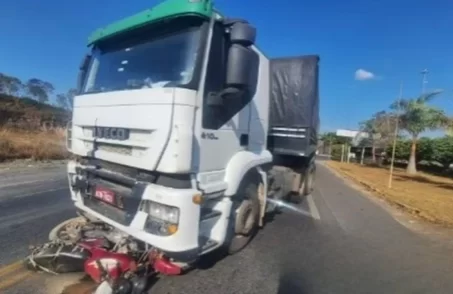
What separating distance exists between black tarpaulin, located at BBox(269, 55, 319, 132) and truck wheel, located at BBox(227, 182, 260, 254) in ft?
8.48

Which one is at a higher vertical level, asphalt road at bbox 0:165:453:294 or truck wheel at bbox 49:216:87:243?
truck wheel at bbox 49:216:87:243

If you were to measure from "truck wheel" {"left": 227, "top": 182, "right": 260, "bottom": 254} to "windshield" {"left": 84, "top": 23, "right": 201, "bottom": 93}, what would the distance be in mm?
1822

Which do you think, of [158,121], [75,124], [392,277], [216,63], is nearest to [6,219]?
[75,124]

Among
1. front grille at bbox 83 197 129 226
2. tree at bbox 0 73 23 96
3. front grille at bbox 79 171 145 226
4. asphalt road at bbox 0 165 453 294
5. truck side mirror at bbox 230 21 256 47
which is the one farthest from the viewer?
tree at bbox 0 73 23 96

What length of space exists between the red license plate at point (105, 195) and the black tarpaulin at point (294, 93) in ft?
13.1

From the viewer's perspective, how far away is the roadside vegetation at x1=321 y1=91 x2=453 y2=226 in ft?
35.2

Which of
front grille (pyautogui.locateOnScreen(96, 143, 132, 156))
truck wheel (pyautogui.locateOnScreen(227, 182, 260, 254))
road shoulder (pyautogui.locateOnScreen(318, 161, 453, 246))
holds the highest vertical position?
front grille (pyautogui.locateOnScreen(96, 143, 132, 156))

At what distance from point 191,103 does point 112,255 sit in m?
1.74

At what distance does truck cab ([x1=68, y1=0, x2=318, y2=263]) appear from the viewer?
123 inches

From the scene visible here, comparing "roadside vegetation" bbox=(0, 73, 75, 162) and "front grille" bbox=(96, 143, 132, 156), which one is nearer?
"front grille" bbox=(96, 143, 132, 156)

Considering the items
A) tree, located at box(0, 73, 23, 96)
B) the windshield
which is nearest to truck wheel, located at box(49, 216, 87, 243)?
the windshield

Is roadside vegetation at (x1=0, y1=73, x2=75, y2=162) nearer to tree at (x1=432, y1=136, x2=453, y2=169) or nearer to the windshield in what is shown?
the windshield

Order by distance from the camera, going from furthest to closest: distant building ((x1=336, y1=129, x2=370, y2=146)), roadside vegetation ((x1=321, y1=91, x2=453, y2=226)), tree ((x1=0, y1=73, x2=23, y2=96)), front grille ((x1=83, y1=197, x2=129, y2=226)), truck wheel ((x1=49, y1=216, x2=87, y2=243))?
tree ((x1=0, y1=73, x2=23, y2=96))
distant building ((x1=336, y1=129, x2=370, y2=146))
roadside vegetation ((x1=321, y1=91, x2=453, y2=226))
truck wheel ((x1=49, y1=216, x2=87, y2=243))
front grille ((x1=83, y1=197, x2=129, y2=226))

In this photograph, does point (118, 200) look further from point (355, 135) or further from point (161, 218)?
point (355, 135)
